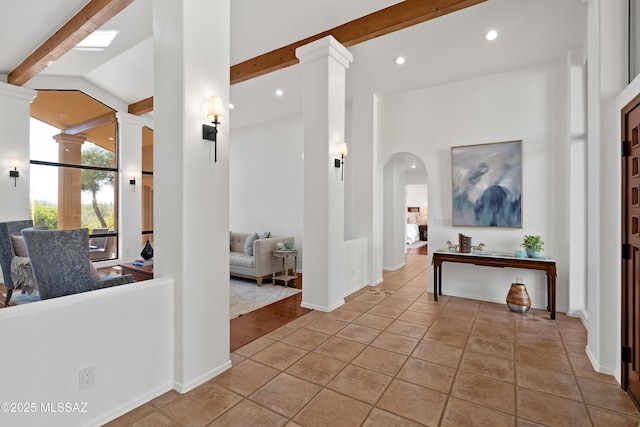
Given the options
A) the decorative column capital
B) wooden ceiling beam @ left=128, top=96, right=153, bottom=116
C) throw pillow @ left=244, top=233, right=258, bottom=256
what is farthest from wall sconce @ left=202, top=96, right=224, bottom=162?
wooden ceiling beam @ left=128, top=96, right=153, bottom=116

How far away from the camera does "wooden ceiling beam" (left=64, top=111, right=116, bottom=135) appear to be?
6.54 metres

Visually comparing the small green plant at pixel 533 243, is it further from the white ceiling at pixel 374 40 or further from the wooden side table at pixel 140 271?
the wooden side table at pixel 140 271

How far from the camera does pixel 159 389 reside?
2.20 meters

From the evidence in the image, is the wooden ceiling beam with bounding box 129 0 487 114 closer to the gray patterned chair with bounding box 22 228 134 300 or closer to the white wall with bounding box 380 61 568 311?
the white wall with bounding box 380 61 568 311

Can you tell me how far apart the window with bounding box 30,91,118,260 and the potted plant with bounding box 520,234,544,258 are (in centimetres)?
803

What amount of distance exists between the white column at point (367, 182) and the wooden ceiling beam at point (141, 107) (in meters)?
4.65

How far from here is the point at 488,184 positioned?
14.7 feet

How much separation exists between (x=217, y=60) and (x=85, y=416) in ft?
8.47

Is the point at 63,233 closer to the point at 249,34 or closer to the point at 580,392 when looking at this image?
the point at 249,34

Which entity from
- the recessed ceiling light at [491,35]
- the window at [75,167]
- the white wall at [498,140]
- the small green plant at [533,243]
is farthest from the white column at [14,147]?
the small green plant at [533,243]

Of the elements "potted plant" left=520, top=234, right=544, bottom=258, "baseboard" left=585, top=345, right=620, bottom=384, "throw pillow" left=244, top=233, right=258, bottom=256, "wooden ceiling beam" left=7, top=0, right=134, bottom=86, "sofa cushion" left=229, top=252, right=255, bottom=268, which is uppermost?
"wooden ceiling beam" left=7, top=0, right=134, bottom=86

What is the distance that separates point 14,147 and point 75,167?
1.09 meters

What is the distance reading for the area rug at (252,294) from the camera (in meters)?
4.17

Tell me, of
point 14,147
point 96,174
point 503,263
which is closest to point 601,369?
point 503,263
